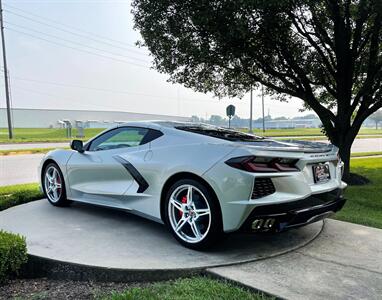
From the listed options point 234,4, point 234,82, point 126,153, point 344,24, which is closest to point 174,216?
point 126,153

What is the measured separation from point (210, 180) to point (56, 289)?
162 centimetres

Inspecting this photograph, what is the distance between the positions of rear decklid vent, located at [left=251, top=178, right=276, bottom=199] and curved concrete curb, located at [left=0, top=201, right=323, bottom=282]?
2.04 feet

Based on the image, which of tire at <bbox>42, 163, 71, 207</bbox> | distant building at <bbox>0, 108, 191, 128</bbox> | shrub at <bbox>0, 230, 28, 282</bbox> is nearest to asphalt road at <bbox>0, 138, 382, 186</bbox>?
tire at <bbox>42, 163, 71, 207</bbox>

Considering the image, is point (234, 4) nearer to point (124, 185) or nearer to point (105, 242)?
point (124, 185)

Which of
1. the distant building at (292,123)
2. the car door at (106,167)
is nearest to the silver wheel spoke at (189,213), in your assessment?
the car door at (106,167)

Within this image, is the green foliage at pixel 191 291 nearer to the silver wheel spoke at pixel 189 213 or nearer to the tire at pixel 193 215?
the tire at pixel 193 215

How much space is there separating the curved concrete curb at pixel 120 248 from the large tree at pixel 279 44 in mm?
3833

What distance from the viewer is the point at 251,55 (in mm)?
8320

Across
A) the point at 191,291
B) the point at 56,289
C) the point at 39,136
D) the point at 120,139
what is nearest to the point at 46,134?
the point at 39,136

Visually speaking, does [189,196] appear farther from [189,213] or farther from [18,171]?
[18,171]

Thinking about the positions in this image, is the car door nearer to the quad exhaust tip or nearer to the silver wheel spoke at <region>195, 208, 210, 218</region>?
the silver wheel spoke at <region>195, 208, 210, 218</region>

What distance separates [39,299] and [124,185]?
1890 mm

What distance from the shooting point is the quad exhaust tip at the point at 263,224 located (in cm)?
363

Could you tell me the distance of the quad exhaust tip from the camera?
3627mm
